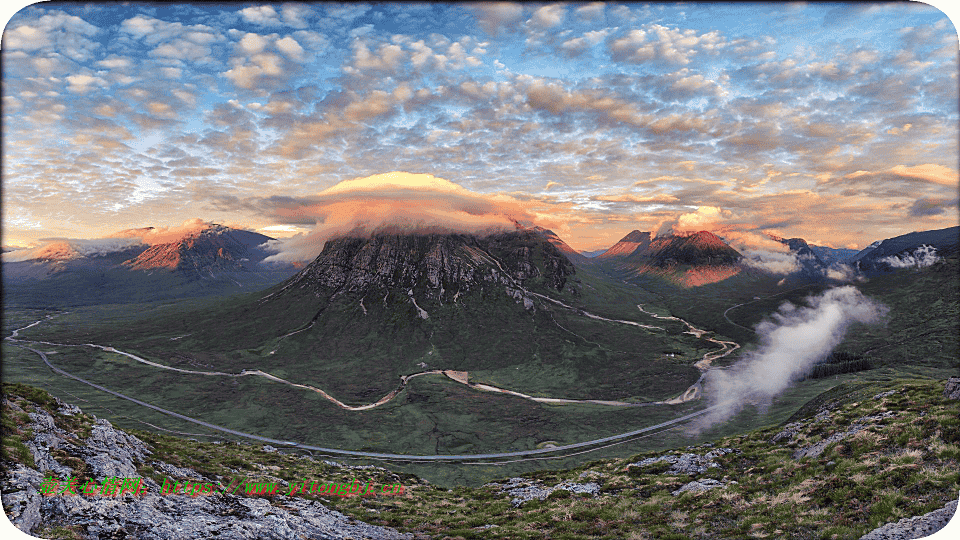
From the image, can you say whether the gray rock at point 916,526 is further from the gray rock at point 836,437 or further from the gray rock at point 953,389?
the gray rock at point 953,389

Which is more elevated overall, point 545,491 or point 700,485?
point 700,485

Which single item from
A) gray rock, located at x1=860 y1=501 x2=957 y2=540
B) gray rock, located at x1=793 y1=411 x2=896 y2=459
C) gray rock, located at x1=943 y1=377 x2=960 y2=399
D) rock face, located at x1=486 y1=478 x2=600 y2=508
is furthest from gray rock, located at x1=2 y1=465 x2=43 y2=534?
gray rock, located at x1=943 y1=377 x2=960 y2=399

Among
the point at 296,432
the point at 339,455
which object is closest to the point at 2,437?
the point at 339,455

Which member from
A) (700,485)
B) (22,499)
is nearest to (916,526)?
(700,485)

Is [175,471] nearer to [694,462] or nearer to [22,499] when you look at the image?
[22,499]

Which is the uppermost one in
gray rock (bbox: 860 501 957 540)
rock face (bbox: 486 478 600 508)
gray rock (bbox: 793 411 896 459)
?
gray rock (bbox: 860 501 957 540)

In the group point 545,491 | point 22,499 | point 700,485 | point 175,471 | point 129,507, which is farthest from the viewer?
point 545,491

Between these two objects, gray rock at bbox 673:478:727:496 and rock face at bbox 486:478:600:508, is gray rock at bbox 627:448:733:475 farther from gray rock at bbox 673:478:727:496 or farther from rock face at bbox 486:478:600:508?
rock face at bbox 486:478:600:508
